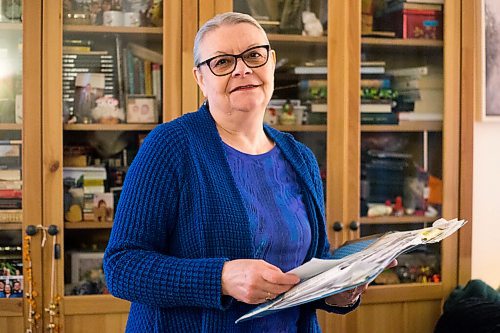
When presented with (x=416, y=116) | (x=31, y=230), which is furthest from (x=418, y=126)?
(x=31, y=230)

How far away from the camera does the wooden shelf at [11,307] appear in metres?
2.31

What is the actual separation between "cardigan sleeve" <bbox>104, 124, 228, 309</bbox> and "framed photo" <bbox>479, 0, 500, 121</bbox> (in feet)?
5.88

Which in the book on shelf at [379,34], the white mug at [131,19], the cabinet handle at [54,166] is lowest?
the cabinet handle at [54,166]

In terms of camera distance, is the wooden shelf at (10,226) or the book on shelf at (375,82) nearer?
the wooden shelf at (10,226)

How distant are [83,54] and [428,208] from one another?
1335 mm

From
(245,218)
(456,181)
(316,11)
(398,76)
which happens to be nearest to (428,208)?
(456,181)

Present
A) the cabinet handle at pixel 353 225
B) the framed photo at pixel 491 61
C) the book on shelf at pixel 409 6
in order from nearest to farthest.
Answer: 1. the cabinet handle at pixel 353 225
2. the book on shelf at pixel 409 6
3. the framed photo at pixel 491 61

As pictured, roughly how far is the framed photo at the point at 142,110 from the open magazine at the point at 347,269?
1327 millimetres

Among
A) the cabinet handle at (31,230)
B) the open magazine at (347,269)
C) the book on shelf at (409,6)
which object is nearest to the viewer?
the open magazine at (347,269)

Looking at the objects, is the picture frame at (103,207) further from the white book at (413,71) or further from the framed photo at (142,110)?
the white book at (413,71)

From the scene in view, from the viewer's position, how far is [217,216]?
1.30 metres

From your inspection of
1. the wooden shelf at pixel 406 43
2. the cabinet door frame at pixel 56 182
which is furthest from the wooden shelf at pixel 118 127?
the wooden shelf at pixel 406 43

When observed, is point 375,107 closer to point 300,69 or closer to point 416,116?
point 416,116

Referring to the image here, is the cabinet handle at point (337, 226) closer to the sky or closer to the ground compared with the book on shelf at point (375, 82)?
closer to the ground
